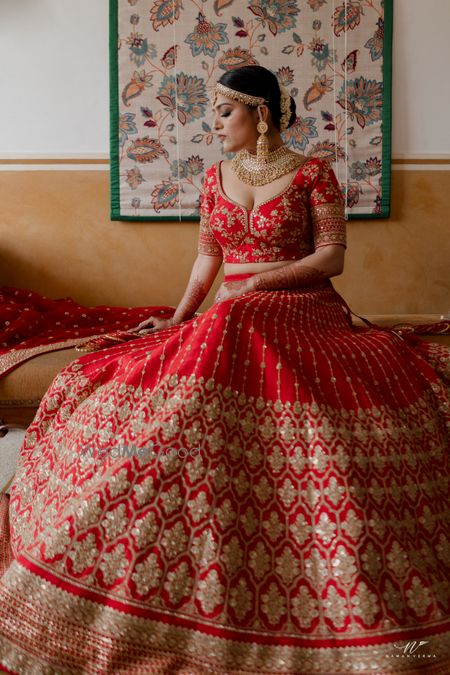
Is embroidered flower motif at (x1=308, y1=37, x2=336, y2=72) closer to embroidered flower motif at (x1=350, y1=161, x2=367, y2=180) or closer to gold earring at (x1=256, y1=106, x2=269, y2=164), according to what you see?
embroidered flower motif at (x1=350, y1=161, x2=367, y2=180)

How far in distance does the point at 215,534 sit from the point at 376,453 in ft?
1.26

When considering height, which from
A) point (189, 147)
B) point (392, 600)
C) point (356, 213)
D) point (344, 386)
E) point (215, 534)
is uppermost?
point (189, 147)

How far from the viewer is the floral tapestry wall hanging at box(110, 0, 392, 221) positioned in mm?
3225

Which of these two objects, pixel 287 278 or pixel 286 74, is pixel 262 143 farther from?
pixel 286 74

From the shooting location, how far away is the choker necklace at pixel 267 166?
6.03 feet

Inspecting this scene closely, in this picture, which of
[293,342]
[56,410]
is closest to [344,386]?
[293,342]

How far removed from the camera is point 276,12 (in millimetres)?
3225

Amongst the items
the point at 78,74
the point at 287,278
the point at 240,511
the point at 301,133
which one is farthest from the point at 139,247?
the point at 240,511

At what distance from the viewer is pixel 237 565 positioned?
1062mm

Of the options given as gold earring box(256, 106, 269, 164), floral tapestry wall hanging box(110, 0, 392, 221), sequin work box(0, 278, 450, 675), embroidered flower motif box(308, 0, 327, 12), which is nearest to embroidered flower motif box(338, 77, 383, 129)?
floral tapestry wall hanging box(110, 0, 392, 221)

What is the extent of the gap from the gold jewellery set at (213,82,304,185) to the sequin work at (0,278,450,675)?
0.63 m

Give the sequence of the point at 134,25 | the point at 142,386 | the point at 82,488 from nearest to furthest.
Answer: the point at 82,488 → the point at 142,386 → the point at 134,25

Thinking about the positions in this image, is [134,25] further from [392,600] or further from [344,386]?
[392,600]

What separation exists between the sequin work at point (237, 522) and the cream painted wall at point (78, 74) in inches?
95.3
